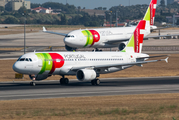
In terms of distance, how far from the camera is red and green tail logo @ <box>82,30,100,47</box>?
7800cm

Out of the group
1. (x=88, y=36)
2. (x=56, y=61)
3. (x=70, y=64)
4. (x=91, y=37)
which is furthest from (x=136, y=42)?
(x=91, y=37)

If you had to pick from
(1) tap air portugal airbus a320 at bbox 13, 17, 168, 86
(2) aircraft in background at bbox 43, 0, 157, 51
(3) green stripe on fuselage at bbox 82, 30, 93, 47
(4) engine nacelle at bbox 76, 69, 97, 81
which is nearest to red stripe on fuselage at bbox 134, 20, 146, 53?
(1) tap air portugal airbus a320 at bbox 13, 17, 168, 86

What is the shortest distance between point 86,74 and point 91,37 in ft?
119

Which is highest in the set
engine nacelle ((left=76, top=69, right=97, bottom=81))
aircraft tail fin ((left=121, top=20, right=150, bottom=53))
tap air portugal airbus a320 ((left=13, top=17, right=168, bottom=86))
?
aircraft tail fin ((left=121, top=20, right=150, bottom=53))

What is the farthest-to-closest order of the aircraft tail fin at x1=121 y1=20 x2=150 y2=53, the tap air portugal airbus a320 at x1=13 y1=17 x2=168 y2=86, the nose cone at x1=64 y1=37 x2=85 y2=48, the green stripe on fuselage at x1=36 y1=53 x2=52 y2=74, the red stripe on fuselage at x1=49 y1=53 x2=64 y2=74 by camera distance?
1. the nose cone at x1=64 y1=37 x2=85 y2=48
2. the aircraft tail fin at x1=121 y1=20 x2=150 y2=53
3. the red stripe on fuselage at x1=49 y1=53 x2=64 y2=74
4. the green stripe on fuselage at x1=36 y1=53 x2=52 y2=74
5. the tap air portugal airbus a320 at x1=13 y1=17 x2=168 y2=86

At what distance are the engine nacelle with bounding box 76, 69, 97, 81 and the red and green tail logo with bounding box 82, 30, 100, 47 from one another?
34720mm

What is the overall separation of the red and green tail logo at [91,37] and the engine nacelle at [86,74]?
114 feet

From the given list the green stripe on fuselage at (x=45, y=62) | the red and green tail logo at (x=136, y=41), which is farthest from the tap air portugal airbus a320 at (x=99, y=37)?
the green stripe on fuselage at (x=45, y=62)

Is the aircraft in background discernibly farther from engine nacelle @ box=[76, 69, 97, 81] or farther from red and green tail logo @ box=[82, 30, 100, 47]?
engine nacelle @ box=[76, 69, 97, 81]

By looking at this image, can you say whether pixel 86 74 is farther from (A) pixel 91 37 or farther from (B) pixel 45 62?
(A) pixel 91 37

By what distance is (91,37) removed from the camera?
257ft

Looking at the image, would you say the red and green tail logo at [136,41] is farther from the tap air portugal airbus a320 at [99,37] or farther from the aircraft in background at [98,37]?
the aircraft in background at [98,37]

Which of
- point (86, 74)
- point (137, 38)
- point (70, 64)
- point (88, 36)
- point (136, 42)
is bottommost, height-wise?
point (86, 74)

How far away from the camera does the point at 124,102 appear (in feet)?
102
